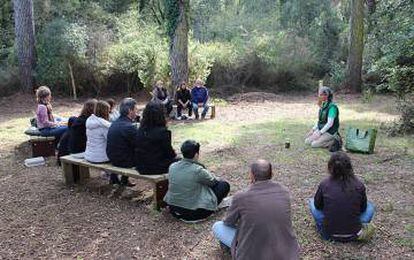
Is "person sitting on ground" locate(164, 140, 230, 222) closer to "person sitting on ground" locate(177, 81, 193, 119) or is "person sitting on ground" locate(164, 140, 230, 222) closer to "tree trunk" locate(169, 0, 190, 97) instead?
"person sitting on ground" locate(177, 81, 193, 119)

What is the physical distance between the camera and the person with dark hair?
4.66 metres

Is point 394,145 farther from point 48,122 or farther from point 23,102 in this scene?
point 23,102

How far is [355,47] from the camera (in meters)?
18.2

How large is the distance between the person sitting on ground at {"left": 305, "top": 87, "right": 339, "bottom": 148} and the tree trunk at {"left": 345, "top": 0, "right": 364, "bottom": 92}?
10219 mm

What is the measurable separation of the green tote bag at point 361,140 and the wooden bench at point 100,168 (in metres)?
4.25

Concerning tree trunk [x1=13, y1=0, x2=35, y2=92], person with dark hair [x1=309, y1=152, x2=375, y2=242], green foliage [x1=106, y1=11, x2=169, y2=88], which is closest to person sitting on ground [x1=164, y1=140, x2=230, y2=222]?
person with dark hair [x1=309, y1=152, x2=375, y2=242]

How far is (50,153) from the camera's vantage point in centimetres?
880

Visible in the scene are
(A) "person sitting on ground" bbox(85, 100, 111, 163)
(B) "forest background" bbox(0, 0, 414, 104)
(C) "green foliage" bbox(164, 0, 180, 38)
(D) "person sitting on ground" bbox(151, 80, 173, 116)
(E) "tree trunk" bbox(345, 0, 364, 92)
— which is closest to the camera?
(A) "person sitting on ground" bbox(85, 100, 111, 163)

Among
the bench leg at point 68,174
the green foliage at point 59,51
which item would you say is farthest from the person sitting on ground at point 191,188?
the green foliage at point 59,51

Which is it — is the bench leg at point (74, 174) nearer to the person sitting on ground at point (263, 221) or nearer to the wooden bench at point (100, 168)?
the wooden bench at point (100, 168)

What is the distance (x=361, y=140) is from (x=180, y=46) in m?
7.47

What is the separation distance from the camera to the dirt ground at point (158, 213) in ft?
16.1

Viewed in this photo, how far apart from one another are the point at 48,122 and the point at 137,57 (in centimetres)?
899

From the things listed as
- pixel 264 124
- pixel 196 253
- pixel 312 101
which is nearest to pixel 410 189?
pixel 196 253
